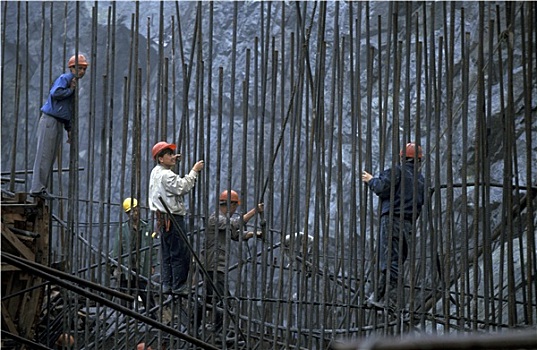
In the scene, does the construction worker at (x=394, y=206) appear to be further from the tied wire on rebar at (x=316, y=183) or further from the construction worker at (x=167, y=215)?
the construction worker at (x=167, y=215)

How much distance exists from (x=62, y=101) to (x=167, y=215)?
1.17 m

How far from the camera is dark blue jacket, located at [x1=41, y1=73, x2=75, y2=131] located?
7.08m

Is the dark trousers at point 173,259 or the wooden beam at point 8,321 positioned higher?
the dark trousers at point 173,259

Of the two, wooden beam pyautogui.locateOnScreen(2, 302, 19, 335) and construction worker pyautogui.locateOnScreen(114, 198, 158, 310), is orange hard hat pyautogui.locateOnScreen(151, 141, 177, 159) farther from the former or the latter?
wooden beam pyautogui.locateOnScreen(2, 302, 19, 335)

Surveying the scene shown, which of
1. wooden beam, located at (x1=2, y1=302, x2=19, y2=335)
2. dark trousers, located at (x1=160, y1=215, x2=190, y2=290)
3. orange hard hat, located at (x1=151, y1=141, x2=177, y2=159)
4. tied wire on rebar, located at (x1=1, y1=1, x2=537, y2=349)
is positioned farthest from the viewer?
dark trousers, located at (x1=160, y1=215, x2=190, y2=290)

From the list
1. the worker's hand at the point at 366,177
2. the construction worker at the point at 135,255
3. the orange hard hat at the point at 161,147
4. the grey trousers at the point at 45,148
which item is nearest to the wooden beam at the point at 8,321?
the construction worker at the point at 135,255

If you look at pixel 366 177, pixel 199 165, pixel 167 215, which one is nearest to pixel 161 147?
pixel 167 215

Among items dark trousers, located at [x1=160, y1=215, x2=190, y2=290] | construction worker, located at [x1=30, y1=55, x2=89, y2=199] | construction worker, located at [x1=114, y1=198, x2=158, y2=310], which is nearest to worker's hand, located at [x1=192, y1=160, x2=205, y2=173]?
construction worker, located at [x1=114, y1=198, x2=158, y2=310]

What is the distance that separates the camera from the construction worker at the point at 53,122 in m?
7.08

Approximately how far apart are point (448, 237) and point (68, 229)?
259 cm

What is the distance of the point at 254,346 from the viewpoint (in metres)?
7.51

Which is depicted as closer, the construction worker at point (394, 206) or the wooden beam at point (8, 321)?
the construction worker at point (394, 206)

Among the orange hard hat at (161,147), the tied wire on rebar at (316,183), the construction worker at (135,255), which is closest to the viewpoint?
the tied wire on rebar at (316,183)

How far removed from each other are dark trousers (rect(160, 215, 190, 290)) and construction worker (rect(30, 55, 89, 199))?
2.77 feet
